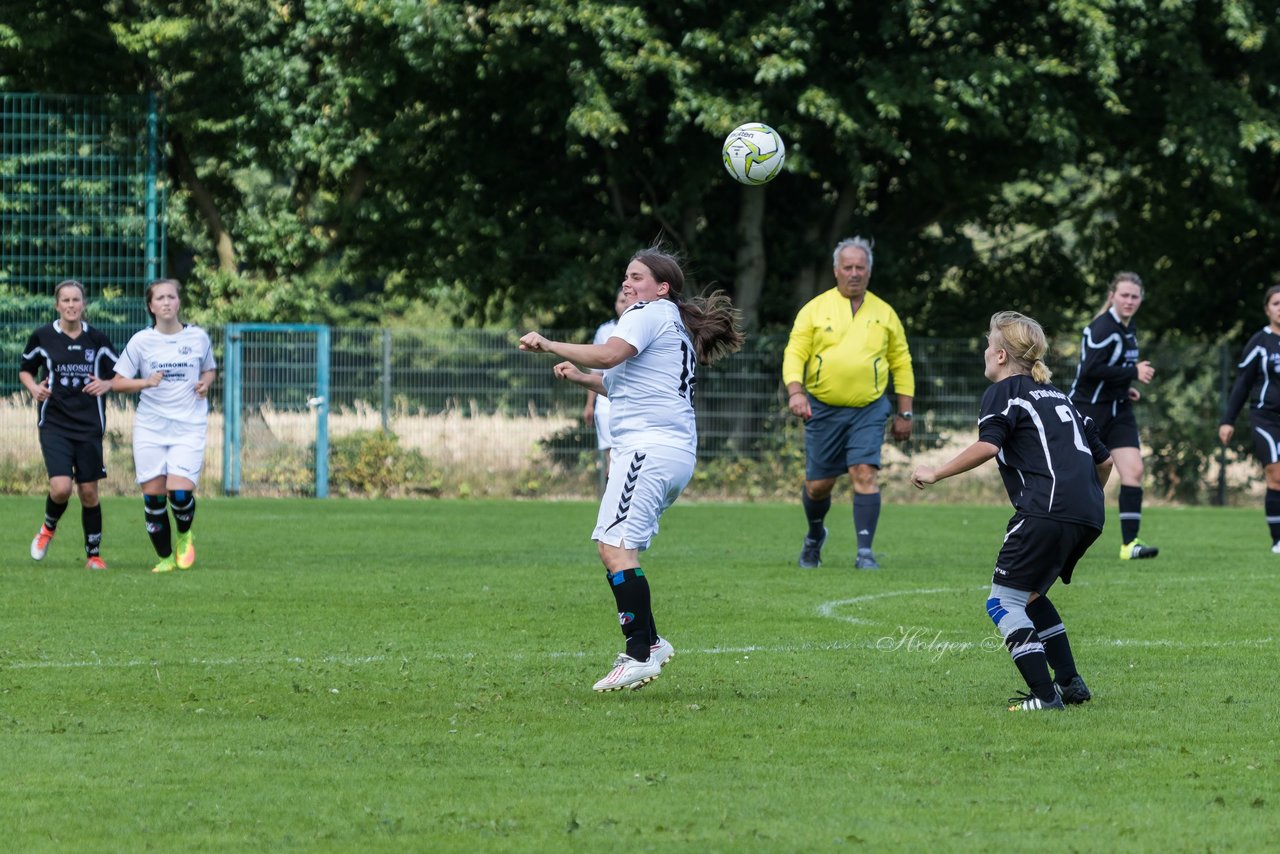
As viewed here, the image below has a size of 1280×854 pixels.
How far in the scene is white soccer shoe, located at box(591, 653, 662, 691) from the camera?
7.02m

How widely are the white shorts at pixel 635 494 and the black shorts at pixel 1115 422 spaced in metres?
7.33

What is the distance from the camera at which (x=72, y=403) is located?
12.6 meters

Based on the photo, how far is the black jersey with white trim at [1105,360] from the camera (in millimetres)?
13719

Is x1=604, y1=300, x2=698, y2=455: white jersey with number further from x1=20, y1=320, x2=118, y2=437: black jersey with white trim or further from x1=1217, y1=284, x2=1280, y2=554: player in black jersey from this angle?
x1=1217, y1=284, x2=1280, y2=554: player in black jersey

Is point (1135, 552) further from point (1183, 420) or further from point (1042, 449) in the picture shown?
point (1183, 420)

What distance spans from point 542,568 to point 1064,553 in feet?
21.1

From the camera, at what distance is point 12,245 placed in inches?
912

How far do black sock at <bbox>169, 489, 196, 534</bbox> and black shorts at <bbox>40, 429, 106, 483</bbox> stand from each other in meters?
0.68

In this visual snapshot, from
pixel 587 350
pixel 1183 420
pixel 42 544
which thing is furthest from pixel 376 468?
pixel 587 350

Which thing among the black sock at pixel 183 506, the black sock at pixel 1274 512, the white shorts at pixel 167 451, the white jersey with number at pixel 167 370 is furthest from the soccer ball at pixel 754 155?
the black sock at pixel 1274 512

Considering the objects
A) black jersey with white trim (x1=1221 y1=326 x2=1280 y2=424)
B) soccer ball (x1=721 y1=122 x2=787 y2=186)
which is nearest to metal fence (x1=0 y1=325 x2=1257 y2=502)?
black jersey with white trim (x1=1221 y1=326 x2=1280 y2=424)

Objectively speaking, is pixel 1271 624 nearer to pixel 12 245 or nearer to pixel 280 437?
pixel 280 437

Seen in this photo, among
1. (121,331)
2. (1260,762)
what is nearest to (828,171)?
(121,331)

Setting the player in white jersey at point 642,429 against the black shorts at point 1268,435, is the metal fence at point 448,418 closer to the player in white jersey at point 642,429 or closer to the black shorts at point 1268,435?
the black shorts at point 1268,435
